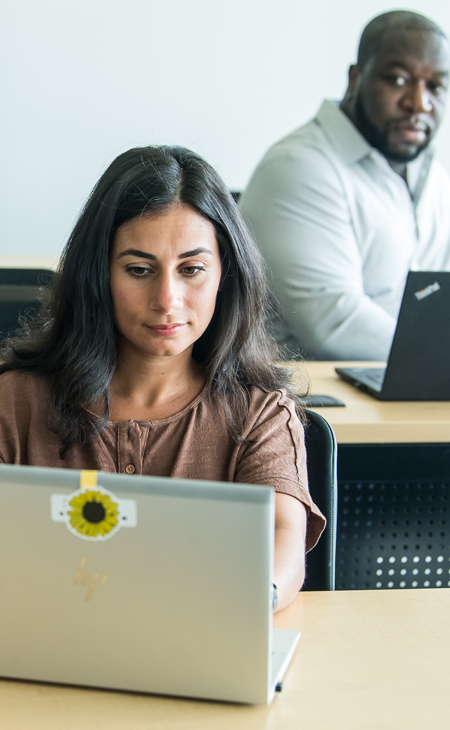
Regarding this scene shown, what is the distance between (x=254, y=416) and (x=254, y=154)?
297 centimetres

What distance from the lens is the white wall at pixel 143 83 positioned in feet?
11.9

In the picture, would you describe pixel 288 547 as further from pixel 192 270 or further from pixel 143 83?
pixel 143 83

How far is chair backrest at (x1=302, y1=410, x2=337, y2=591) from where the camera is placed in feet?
3.82

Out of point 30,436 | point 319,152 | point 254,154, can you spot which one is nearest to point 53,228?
point 254,154

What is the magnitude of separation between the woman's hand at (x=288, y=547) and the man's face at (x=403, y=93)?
6.13ft

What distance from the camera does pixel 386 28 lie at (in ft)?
8.48

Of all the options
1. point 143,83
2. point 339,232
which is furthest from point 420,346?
point 143,83

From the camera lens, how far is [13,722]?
27.8 inches

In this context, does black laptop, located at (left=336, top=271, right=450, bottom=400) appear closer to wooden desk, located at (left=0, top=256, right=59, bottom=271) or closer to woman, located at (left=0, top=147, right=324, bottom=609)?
woman, located at (left=0, top=147, right=324, bottom=609)

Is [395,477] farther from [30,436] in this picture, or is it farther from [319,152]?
[319,152]

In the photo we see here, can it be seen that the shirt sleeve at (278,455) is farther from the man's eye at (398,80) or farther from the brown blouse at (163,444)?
the man's eye at (398,80)

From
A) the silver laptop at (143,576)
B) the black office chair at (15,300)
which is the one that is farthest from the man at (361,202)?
the silver laptop at (143,576)

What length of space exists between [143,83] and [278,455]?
300cm

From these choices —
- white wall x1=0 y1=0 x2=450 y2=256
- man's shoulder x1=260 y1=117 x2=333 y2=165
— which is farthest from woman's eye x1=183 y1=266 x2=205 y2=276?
white wall x1=0 y1=0 x2=450 y2=256
